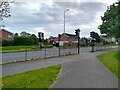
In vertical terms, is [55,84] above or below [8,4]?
below

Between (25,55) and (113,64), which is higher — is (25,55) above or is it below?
above

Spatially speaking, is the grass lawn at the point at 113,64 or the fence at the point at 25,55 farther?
the fence at the point at 25,55

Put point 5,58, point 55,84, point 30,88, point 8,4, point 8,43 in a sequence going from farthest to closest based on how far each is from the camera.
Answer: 1. point 8,43
2. point 5,58
3. point 55,84
4. point 30,88
5. point 8,4

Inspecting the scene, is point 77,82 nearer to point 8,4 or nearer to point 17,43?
point 8,4

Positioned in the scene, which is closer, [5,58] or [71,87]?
[71,87]

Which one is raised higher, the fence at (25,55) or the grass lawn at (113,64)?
the fence at (25,55)

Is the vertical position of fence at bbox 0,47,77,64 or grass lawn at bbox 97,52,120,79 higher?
fence at bbox 0,47,77,64

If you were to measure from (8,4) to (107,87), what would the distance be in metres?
4.91

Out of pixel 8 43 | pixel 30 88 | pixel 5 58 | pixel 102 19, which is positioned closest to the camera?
pixel 30 88

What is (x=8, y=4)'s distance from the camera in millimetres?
9891

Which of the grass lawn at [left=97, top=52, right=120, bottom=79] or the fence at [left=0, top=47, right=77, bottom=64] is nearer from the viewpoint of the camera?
the grass lawn at [left=97, top=52, right=120, bottom=79]

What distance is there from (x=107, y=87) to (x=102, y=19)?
4331 centimetres

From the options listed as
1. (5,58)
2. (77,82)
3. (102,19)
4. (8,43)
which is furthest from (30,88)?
(8,43)

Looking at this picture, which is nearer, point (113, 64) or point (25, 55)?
point (113, 64)
